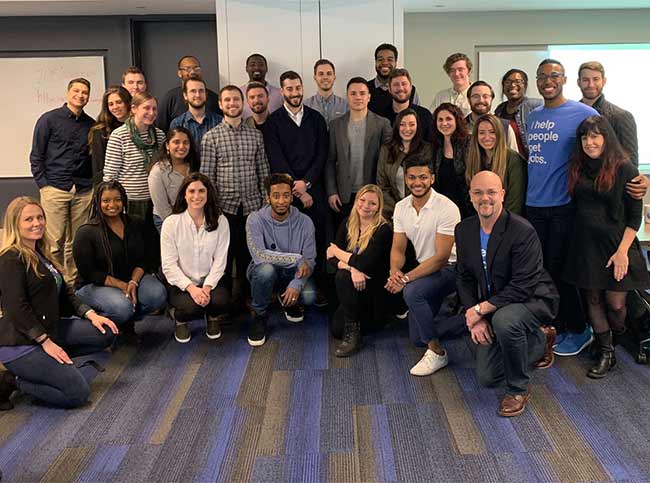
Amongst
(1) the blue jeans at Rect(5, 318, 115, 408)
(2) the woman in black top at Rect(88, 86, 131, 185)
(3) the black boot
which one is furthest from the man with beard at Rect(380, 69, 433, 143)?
(3) the black boot

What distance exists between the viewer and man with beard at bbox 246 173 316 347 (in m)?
3.69

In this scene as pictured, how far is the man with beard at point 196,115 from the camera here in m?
3.97

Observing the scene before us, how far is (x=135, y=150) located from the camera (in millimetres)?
3879

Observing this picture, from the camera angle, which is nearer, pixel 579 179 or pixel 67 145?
pixel 579 179

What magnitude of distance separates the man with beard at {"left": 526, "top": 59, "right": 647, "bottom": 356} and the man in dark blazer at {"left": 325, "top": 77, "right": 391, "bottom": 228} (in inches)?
39.0

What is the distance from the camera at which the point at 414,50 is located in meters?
5.95

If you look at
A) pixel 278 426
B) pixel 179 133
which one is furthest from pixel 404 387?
pixel 179 133

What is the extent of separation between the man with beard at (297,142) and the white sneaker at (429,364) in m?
1.33

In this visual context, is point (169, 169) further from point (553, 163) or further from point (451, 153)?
point (553, 163)

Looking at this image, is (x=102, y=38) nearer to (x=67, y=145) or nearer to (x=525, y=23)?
(x=67, y=145)

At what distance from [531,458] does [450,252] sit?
1.23 m

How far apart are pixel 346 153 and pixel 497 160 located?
1.02 metres

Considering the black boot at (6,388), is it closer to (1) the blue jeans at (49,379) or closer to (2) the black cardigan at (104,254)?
(1) the blue jeans at (49,379)

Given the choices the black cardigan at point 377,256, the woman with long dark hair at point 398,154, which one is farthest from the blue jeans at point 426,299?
the woman with long dark hair at point 398,154
